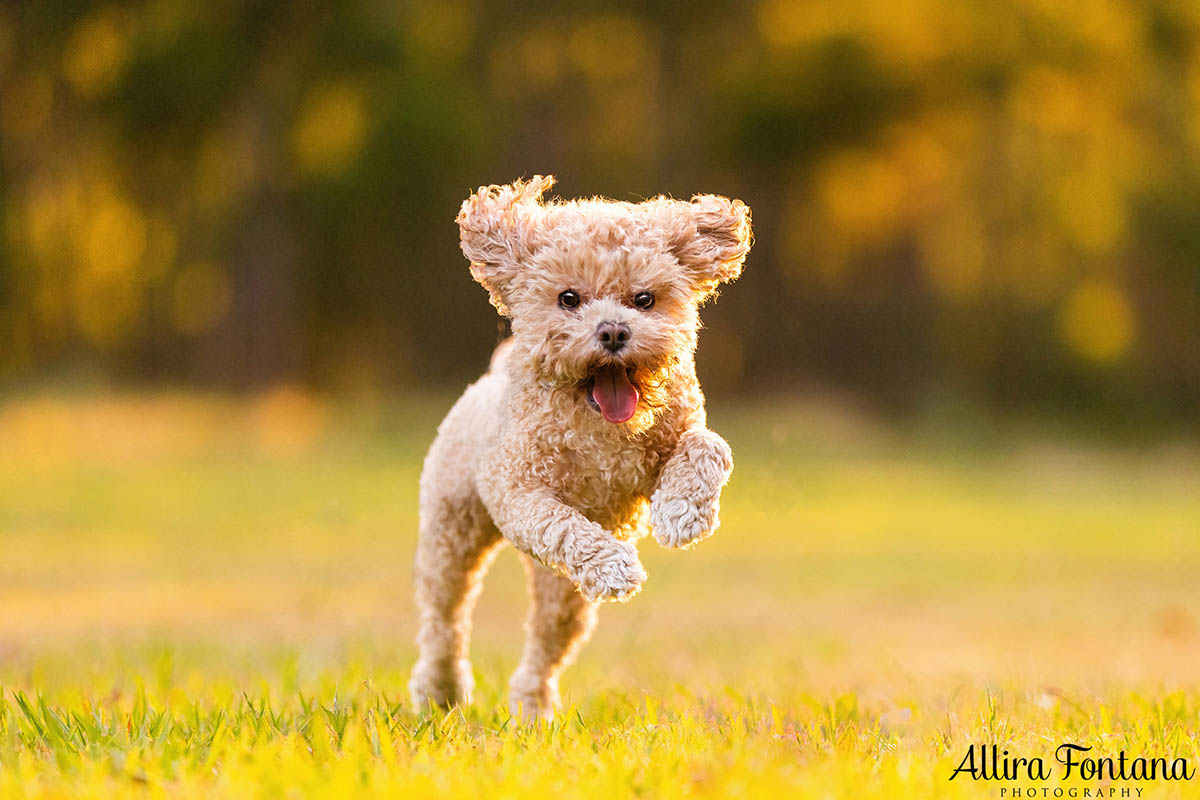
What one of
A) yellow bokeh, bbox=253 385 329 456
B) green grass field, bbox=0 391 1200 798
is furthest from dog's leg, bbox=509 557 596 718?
yellow bokeh, bbox=253 385 329 456

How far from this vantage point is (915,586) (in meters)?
12.2

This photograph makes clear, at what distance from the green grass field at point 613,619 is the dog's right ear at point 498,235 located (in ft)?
4.44

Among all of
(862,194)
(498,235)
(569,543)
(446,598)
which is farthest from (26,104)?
(569,543)

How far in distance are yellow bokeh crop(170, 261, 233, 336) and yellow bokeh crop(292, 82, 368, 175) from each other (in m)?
4.44

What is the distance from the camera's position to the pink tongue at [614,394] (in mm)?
3969

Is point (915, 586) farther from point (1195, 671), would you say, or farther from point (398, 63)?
point (398, 63)

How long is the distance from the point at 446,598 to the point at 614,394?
1396 mm

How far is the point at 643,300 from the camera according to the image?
4105 millimetres

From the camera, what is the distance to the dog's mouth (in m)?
3.97

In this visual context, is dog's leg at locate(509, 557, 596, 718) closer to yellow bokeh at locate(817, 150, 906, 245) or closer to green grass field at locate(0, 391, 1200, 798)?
green grass field at locate(0, 391, 1200, 798)

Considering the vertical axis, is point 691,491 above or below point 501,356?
below

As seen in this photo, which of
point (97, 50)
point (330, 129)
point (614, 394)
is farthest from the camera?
point (330, 129)

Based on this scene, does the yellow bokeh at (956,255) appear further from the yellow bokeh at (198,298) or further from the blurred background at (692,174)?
the yellow bokeh at (198,298)

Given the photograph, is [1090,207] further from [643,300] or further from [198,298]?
[643,300]
